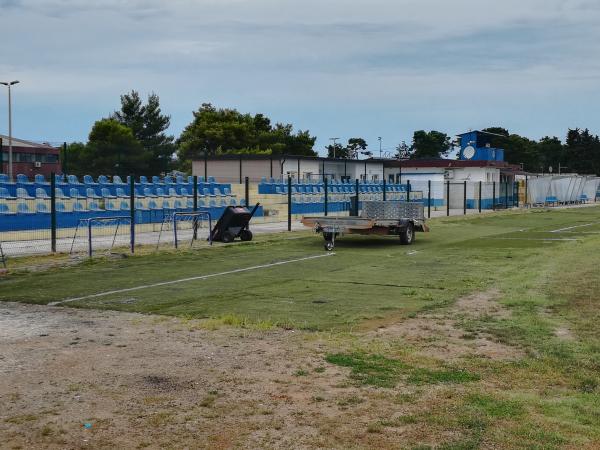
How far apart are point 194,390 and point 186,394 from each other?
126mm

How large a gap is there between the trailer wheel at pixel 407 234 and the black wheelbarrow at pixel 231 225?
4.96m

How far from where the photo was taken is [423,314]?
35.3 feet

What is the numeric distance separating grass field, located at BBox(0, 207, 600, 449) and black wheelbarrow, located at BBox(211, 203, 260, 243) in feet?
6.67

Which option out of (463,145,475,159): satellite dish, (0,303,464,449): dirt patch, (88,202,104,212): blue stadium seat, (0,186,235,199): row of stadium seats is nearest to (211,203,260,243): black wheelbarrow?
(88,202,104,212): blue stadium seat

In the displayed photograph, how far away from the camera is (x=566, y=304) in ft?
37.6

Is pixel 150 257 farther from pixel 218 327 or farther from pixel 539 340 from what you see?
pixel 539 340

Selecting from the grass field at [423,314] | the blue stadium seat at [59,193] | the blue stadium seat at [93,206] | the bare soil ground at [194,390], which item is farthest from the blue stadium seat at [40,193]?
the bare soil ground at [194,390]

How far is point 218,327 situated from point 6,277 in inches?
288

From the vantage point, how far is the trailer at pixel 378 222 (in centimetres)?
2175

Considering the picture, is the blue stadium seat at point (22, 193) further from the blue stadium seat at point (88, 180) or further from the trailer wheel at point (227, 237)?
the trailer wheel at point (227, 237)

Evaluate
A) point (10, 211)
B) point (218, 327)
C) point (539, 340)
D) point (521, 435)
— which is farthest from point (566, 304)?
point (10, 211)

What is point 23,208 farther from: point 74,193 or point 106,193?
point 106,193

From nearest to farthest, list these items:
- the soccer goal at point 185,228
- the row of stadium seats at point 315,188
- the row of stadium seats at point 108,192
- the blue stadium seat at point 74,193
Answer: the soccer goal at point 185,228
the row of stadium seats at point 108,192
the blue stadium seat at point 74,193
the row of stadium seats at point 315,188

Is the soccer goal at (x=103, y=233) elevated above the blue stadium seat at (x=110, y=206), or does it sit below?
below
